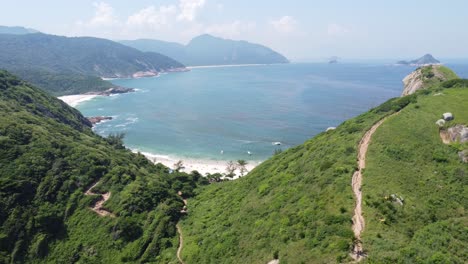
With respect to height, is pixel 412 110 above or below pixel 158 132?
above

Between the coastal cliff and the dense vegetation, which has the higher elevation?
the coastal cliff

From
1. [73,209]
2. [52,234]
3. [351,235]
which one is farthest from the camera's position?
[73,209]

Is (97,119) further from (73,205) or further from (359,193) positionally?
(359,193)

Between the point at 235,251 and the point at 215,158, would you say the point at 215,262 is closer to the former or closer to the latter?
the point at 235,251

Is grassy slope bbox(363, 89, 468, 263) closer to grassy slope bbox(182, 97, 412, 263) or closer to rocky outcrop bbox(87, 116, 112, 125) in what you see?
grassy slope bbox(182, 97, 412, 263)

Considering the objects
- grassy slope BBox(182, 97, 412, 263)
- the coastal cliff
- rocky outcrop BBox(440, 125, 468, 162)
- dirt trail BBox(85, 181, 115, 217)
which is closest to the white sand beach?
dirt trail BBox(85, 181, 115, 217)

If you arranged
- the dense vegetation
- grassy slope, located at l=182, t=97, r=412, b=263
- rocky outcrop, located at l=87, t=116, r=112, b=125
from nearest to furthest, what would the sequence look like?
grassy slope, located at l=182, t=97, r=412, b=263 → the dense vegetation → rocky outcrop, located at l=87, t=116, r=112, b=125

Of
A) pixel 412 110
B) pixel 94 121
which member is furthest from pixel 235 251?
pixel 94 121

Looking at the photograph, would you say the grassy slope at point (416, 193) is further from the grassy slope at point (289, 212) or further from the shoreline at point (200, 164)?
the shoreline at point (200, 164)
